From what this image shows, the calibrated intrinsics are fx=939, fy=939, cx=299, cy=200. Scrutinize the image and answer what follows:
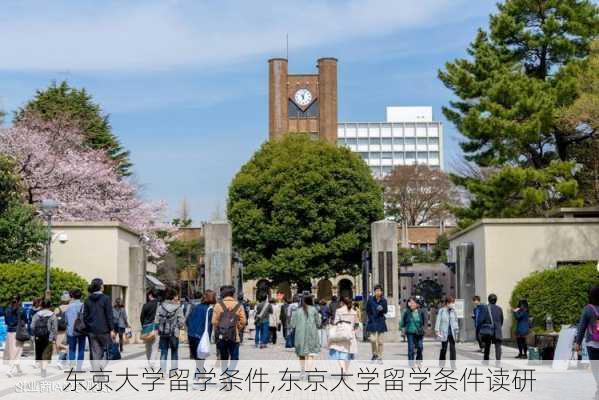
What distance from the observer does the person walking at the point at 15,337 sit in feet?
57.2

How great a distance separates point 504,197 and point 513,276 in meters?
6.49

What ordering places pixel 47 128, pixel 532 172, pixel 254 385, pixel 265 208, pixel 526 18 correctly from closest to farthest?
pixel 254 385 < pixel 532 172 < pixel 526 18 < pixel 47 128 < pixel 265 208

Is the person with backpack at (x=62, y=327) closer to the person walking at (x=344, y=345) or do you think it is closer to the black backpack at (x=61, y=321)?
the black backpack at (x=61, y=321)

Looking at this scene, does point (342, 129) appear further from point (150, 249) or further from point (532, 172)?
point (532, 172)

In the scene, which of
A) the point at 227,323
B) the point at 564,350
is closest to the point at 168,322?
the point at 227,323

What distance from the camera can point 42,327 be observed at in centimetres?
1642

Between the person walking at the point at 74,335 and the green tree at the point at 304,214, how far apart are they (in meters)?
40.8

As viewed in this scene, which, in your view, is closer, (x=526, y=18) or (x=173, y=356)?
(x=173, y=356)

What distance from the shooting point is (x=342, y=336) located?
15758 millimetres

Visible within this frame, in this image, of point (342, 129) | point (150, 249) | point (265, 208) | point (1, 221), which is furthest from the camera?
point (342, 129)

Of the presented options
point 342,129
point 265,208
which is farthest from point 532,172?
point 342,129

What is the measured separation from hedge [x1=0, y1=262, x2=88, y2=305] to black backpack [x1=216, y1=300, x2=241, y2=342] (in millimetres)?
13005

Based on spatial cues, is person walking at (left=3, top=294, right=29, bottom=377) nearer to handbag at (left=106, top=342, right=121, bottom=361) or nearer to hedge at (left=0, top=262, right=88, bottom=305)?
handbag at (left=106, top=342, right=121, bottom=361)

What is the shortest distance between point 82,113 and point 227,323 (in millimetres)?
40237
